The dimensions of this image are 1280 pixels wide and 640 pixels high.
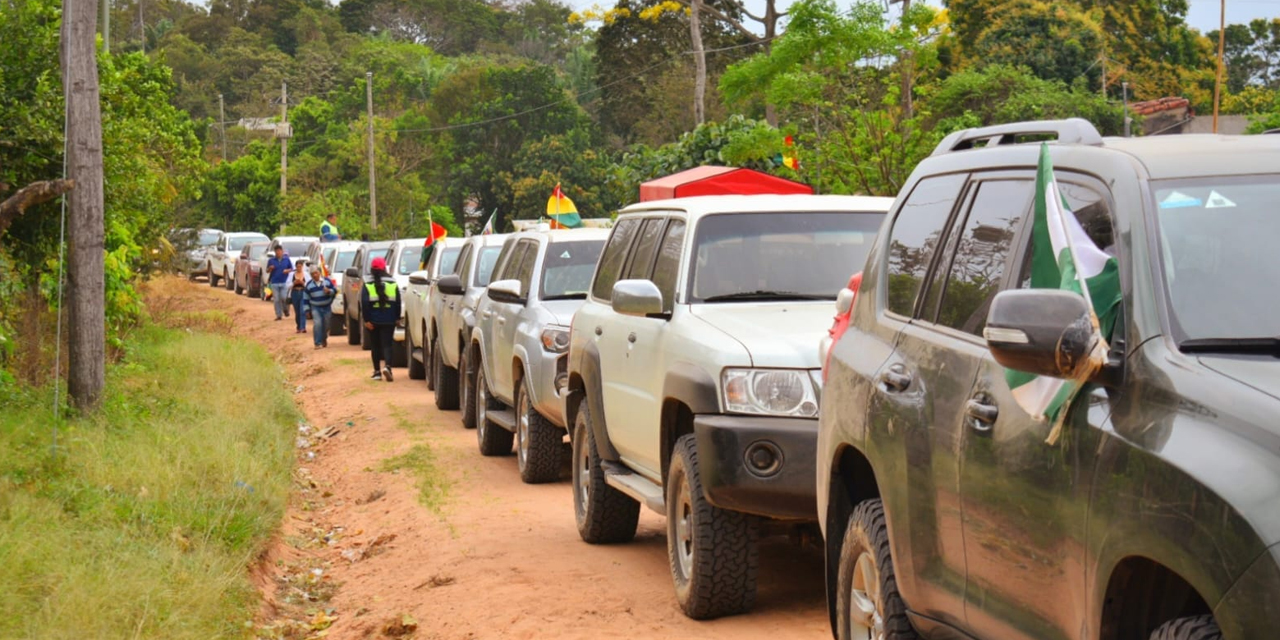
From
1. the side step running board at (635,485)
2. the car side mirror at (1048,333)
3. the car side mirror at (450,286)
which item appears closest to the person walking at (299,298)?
the car side mirror at (450,286)

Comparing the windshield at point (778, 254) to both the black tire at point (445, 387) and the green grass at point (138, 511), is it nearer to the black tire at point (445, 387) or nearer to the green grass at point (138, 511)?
the green grass at point (138, 511)

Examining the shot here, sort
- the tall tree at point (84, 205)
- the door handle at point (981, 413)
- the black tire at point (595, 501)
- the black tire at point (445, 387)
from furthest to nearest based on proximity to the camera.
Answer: the black tire at point (445, 387), the tall tree at point (84, 205), the black tire at point (595, 501), the door handle at point (981, 413)

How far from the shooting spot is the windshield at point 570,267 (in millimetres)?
12636

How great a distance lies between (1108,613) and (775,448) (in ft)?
10.9

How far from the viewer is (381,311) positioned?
20.6 meters

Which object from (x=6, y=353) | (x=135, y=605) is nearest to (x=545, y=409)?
(x=135, y=605)

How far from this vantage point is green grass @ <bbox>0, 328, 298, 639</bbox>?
737 cm

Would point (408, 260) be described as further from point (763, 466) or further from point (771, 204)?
point (763, 466)

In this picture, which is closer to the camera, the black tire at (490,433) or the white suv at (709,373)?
the white suv at (709,373)

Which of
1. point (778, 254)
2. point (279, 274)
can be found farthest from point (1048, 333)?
point (279, 274)

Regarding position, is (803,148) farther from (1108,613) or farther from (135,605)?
(1108,613)

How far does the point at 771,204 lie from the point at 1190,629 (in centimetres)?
538

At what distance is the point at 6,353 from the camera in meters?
13.6

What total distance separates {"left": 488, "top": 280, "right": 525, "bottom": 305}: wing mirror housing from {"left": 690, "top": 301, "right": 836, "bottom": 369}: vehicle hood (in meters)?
4.19
